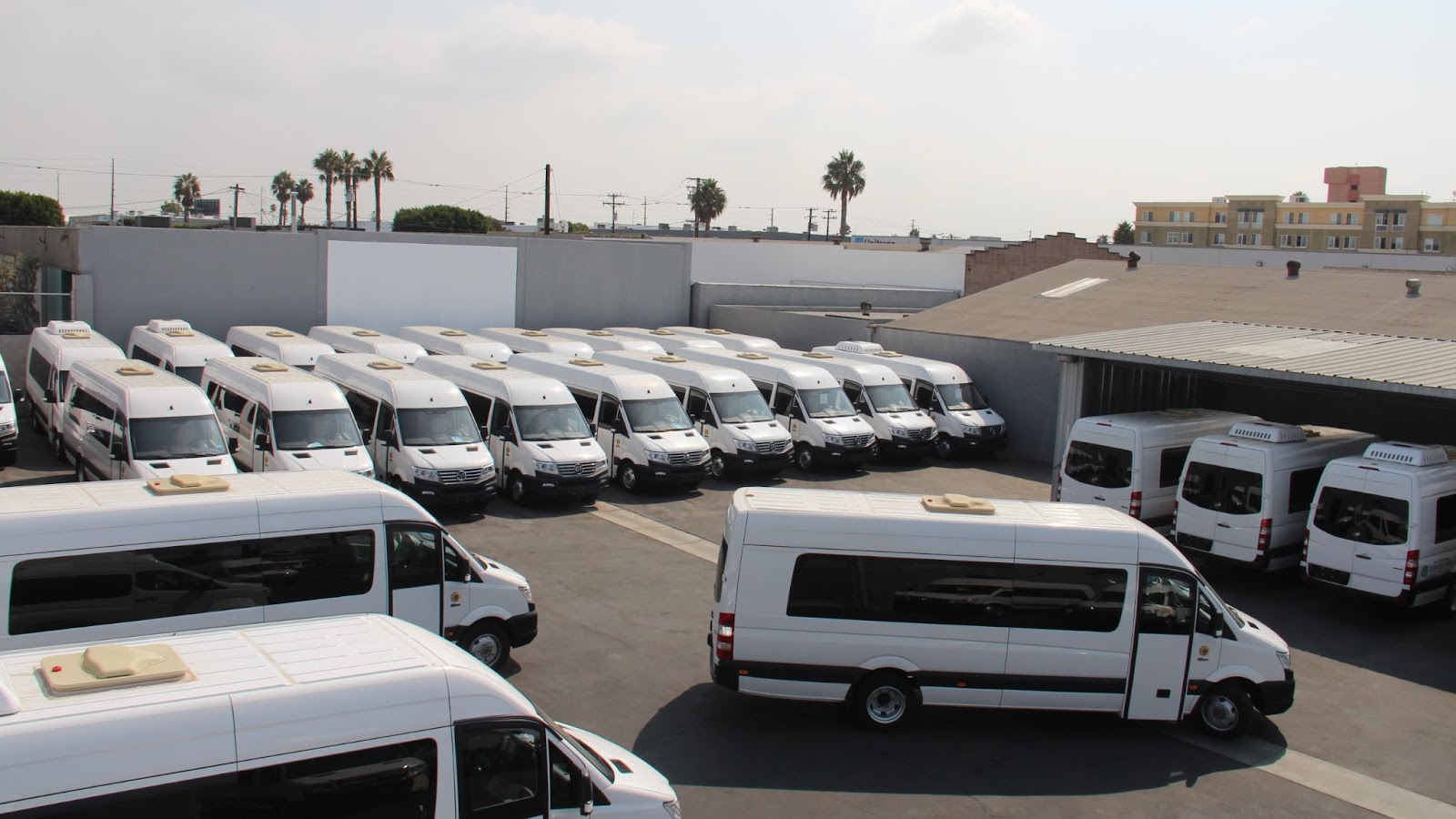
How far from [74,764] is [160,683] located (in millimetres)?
649

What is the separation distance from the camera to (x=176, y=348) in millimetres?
23375

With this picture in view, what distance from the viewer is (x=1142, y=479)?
1784cm

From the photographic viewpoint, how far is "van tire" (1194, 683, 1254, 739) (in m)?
10.9

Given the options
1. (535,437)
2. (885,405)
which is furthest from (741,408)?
(535,437)

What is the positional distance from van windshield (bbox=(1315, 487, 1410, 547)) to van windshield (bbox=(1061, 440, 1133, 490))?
3.07 metres

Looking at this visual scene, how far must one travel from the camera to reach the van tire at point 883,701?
1056 centimetres

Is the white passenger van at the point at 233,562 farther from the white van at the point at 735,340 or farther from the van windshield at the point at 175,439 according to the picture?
the white van at the point at 735,340

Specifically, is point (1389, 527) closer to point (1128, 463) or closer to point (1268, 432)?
point (1268, 432)

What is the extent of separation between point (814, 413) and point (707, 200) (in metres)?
67.7

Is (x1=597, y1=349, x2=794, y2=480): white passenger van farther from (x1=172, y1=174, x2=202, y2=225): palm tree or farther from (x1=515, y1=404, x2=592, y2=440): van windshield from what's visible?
(x1=172, y1=174, x2=202, y2=225): palm tree

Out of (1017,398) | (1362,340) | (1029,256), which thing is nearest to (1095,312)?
(1017,398)

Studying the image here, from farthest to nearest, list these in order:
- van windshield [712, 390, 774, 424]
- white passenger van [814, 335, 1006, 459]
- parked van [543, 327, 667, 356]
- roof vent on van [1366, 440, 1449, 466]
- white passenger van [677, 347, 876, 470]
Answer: parked van [543, 327, 667, 356]
white passenger van [814, 335, 1006, 459]
white passenger van [677, 347, 876, 470]
van windshield [712, 390, 774, 424]
roof vent on van [1366, 440, 1449, 466]

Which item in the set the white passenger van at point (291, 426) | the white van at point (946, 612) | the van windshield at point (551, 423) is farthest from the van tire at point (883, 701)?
the van windshield at point (551, 423)

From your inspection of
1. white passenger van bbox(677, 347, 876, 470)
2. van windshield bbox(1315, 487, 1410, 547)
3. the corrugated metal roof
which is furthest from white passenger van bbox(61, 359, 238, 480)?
van windshield bbox(1315, 487, 1410, 547)
